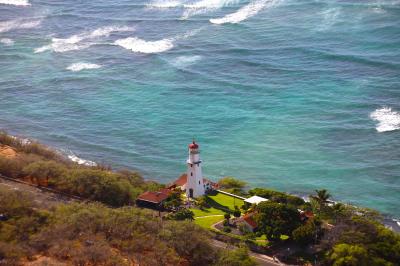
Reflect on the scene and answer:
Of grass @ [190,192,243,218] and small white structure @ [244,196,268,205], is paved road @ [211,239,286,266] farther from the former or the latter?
small white structure @ [244,196,268,205]

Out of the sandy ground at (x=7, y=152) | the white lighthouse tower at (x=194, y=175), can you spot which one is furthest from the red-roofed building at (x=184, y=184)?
the sandy ground at (x=7, y=152)

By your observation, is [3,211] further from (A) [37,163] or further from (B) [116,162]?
(B) [116,162]

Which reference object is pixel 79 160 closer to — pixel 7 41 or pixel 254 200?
pixel 254 200

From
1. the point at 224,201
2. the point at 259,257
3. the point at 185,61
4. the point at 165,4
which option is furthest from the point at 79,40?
the point at 259,257

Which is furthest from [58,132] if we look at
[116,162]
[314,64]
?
[314,64]

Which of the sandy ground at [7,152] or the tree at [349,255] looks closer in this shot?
A: the tree at [349,255]

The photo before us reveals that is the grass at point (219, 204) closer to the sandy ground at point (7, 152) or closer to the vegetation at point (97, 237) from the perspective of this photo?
the vegetation at point (97, 237)
